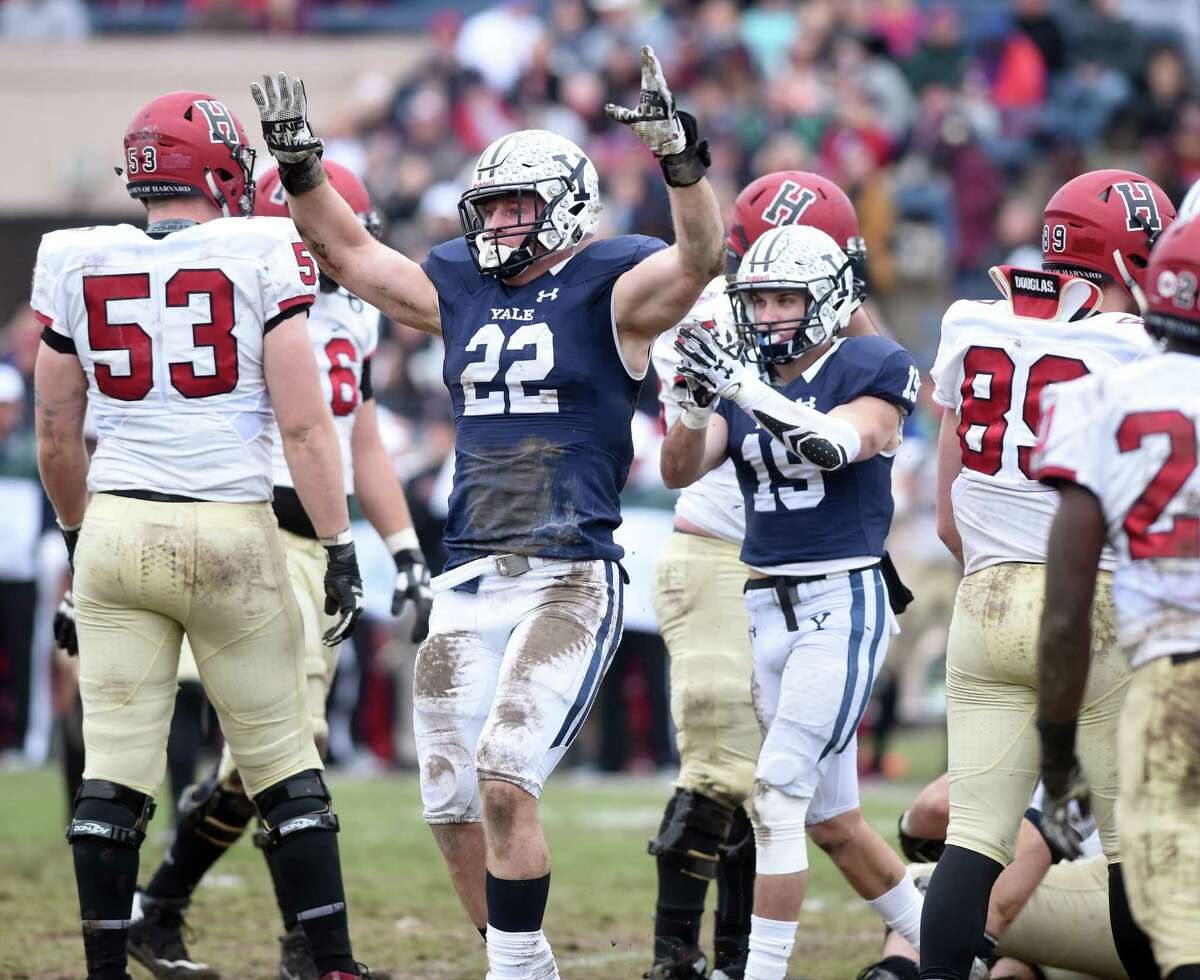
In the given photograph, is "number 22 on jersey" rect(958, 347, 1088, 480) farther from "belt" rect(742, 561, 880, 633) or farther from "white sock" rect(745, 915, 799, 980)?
"white sock" rect(745, 915, 799, 980)

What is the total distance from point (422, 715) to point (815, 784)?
105 cm

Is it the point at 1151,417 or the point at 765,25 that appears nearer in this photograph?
the point at 1151,417

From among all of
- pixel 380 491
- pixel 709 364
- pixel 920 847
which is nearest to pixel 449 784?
pixel 709 364

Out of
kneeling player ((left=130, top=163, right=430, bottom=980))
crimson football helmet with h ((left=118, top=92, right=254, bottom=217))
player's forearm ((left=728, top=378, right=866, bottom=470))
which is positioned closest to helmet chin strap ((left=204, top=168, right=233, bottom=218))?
crimson football helmet with h ((left=118, top=92, right=254, bottom=217))

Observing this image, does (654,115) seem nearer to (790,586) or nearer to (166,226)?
(166,226)

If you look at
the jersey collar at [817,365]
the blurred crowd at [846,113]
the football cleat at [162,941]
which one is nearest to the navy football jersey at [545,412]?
the jersey collar at [817,365]

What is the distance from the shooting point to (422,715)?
459cm

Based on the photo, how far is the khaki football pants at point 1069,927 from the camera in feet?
17.1

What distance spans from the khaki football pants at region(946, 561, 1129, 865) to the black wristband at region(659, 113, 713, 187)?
1185 mm

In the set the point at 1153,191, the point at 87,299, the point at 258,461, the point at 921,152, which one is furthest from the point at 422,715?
the point at 921,152

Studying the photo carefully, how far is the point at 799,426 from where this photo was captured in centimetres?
470

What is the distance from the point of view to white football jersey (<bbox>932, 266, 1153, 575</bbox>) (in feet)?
14.6

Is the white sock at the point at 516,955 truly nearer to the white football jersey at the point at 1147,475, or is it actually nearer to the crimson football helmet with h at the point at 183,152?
the white football jersey at the point at 1147,475

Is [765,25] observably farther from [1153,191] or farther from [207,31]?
[1153,191]
